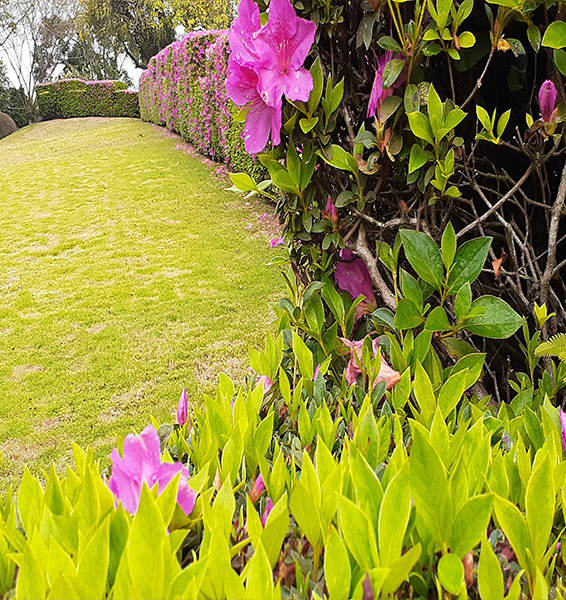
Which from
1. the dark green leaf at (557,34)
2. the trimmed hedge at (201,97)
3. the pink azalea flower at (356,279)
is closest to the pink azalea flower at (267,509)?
the pink azalea flower at (356,279)

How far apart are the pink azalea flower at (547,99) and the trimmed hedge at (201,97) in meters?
6.82

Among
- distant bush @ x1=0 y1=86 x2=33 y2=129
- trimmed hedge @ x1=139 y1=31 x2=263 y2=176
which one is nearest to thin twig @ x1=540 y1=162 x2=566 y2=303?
trimmed hedge @ x1=139 y1=31 x2=263 y2=176

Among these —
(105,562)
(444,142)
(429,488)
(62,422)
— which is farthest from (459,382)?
(62,422)

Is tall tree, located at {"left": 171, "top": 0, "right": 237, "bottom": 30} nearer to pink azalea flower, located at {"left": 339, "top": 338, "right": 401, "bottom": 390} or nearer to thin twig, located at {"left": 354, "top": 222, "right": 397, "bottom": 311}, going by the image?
thin twig, located at {"left": 354, "top": 222, "right": 397, "bottom": 311}

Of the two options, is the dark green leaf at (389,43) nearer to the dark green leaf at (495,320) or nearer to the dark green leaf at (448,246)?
the dark green leaf at (448,246)

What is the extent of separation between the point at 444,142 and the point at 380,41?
0.22 meters

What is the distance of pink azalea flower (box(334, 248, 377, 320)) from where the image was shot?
4.20 feet

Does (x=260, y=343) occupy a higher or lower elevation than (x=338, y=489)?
lower

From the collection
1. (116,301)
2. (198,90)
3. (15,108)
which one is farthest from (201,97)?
(15,108)

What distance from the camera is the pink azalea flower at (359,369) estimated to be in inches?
41.3

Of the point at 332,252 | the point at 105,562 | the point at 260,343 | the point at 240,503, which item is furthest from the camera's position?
the point at 260,343

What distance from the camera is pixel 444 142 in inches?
41.5

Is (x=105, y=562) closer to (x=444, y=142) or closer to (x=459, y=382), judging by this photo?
(x=459, y=382)

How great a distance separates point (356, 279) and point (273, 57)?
510 millimetres
